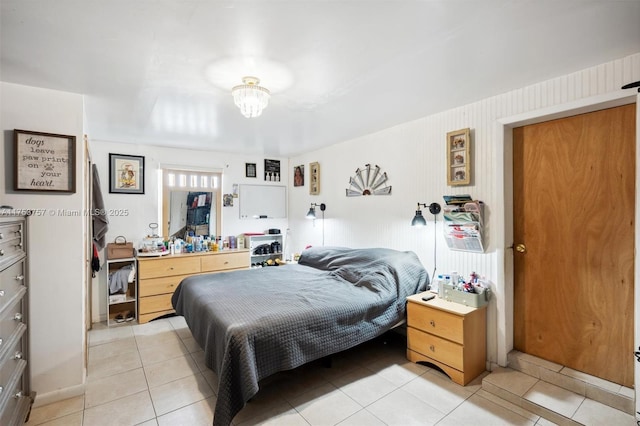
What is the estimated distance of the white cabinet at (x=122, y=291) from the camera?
12.4ft

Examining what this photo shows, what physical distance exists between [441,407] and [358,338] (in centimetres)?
73

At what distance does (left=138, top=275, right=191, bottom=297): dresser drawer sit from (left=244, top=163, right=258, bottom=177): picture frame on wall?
6.35 ft

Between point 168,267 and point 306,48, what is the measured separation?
3.36m

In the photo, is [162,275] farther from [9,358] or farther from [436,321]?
[436,321]

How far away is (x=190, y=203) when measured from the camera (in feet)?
15.1

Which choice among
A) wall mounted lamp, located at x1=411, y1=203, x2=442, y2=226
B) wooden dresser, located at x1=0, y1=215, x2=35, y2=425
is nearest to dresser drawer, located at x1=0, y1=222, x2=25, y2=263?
wooden dresser, located at x1=0, y1=215, x2=35, y2=425

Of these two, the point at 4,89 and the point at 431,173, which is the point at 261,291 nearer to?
the point at 431,173

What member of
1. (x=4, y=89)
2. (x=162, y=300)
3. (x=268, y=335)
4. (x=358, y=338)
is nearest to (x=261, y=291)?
(x=268, y=335)

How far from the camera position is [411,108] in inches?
112

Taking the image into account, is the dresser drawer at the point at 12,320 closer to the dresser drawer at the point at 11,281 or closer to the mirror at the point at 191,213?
the dresser drawer at the point at 11,281

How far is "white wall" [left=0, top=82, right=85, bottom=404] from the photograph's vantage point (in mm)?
2154

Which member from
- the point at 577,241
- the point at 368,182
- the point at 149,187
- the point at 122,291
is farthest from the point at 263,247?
the point at 577,241

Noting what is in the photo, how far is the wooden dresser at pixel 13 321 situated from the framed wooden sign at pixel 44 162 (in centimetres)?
29

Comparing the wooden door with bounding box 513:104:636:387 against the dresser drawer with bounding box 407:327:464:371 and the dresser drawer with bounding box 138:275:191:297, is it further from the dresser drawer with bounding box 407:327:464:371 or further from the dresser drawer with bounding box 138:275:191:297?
the dresser drawer with bounding box 138:275:191:297
